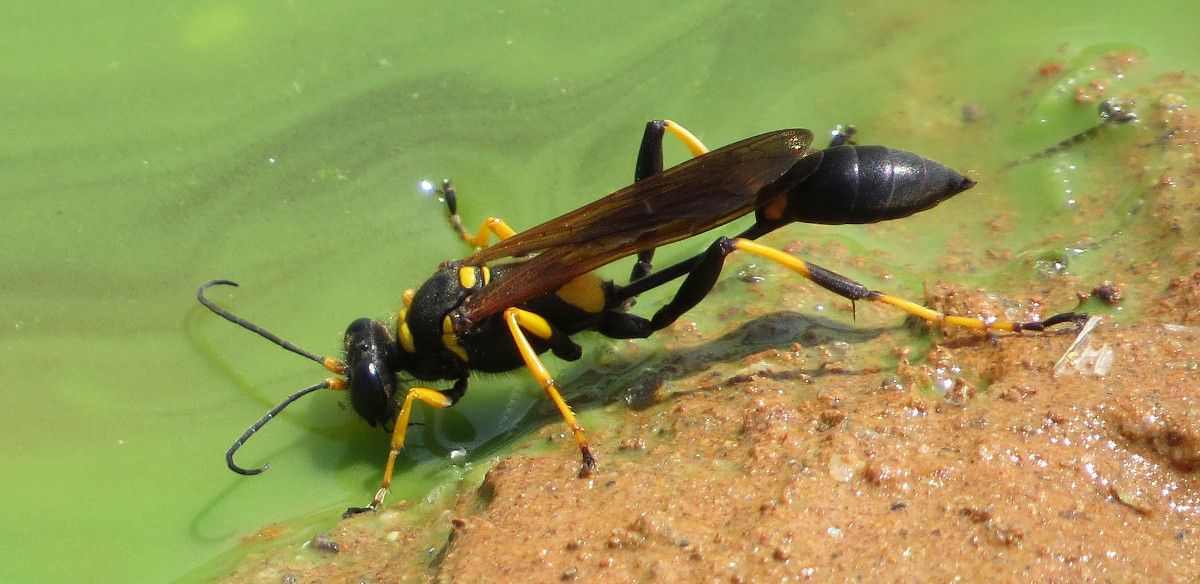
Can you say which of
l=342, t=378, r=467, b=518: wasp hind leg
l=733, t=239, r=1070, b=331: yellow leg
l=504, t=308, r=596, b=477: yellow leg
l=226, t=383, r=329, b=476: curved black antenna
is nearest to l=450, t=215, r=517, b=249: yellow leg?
l=504, t=308, r=596, b=477: yellow leg

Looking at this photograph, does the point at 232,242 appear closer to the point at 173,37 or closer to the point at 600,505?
the point at 173,37

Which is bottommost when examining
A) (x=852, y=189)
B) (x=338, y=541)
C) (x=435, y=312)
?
(x=338, y=541)

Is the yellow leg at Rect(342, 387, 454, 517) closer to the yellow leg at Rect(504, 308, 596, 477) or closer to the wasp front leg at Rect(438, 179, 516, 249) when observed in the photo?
the yellow leg at Rect(504, 308, 596, 477)

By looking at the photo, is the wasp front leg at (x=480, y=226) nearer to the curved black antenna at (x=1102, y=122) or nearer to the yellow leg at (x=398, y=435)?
the yellow leg at (x=398, y=435)

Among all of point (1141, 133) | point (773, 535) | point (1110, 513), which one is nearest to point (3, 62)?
point (773, 535)

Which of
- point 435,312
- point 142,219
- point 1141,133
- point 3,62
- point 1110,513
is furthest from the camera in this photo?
point 3,62

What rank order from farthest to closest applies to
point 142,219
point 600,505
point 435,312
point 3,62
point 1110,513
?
1. point 3,62
2. point 142,219
3. point 435,312
4. point 600,505
5. point 1110,513
